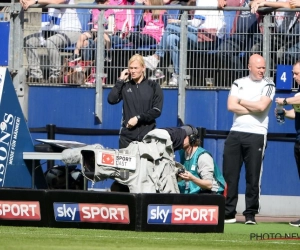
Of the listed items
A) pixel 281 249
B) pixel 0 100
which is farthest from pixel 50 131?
pixel 281 249

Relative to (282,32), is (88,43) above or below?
below

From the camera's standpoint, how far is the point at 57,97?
1534cm

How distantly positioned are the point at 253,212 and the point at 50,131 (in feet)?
13.1

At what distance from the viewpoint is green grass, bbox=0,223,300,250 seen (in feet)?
30.3

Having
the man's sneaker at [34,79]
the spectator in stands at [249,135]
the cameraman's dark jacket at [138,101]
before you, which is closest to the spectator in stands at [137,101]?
the cameraman's dark jacket at [138,101]

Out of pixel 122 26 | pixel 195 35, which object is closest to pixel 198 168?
pixel 195 35

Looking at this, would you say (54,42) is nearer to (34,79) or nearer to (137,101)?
(34,79)

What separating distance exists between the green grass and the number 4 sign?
12.2 feet

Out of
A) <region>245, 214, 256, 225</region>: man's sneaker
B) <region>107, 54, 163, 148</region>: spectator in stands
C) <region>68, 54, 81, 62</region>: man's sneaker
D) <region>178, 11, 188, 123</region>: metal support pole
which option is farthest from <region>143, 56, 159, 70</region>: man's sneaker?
<region>245, 214, 256, 225</region>: man's sneaker

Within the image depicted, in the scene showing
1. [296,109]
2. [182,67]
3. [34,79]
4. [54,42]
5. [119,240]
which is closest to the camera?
[119,240]

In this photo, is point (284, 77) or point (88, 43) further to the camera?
point (88, 43)

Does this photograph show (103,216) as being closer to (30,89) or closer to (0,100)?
(0,100)

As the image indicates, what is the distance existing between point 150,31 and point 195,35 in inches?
27.7

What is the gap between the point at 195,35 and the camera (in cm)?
1472
